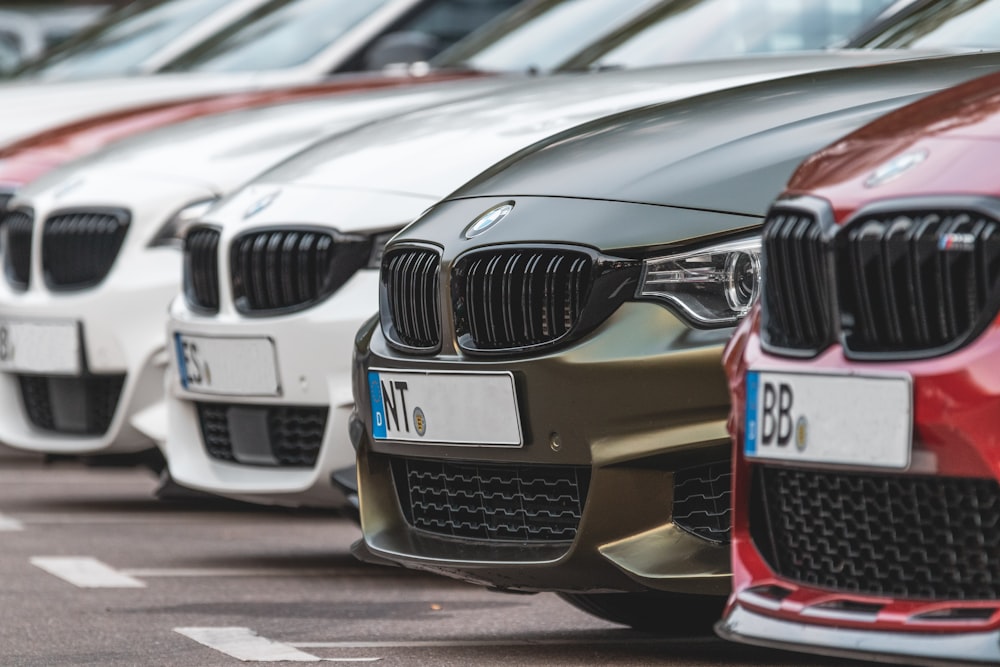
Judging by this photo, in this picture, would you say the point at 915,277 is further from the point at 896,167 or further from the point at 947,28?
the point at 947,28

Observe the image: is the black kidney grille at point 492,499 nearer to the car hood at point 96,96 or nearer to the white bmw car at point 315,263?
the white bmw car at point 315,263

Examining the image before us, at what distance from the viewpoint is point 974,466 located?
317cm

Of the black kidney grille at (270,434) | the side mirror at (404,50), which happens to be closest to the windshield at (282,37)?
the side mirror at (404,50)

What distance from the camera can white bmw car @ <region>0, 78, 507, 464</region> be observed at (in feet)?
23.8

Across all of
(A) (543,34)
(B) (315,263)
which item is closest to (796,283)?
(B) (315,263)

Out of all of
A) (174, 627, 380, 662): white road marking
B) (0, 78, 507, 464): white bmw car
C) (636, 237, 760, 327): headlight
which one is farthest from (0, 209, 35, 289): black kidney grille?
(636, 237, 760, 327): headlight

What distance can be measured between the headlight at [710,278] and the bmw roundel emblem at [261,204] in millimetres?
2042

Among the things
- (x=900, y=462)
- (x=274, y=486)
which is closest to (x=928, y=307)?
(x=900, y=462)

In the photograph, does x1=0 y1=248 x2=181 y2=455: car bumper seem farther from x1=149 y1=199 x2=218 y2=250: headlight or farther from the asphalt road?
the asphalt road

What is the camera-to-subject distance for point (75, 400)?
749cm

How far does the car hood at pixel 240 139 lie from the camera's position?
7.19 meters

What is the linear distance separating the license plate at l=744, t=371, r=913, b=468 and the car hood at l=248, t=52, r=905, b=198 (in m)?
2.04

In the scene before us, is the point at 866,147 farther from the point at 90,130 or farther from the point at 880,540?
the point at 90,130

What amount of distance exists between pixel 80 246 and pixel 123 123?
5.29 feet
